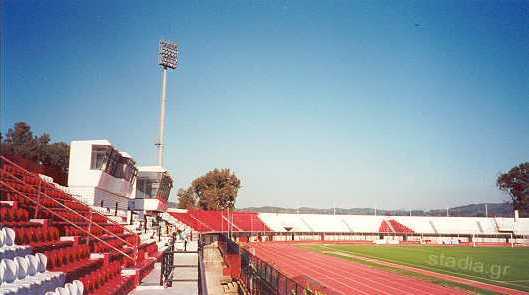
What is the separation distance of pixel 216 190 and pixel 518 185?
3030 inches

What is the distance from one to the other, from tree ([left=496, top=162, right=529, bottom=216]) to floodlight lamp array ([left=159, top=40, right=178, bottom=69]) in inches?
3628

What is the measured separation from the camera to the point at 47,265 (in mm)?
8688

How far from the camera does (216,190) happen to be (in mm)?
86875

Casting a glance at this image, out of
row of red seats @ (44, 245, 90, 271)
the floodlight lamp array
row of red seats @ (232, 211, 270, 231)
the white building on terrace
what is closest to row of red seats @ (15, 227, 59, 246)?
row of red seats @ (44, 245, 90, 271)

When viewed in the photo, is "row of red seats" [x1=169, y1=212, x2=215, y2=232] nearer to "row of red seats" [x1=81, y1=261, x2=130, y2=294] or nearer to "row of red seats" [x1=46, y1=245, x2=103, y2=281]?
"row of red seats" [x1=81, y1=261, x2=130, y2=294]

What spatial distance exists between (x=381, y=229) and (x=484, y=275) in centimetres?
4803

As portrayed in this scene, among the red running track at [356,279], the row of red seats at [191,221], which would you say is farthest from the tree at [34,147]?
the red running track at [356,279]

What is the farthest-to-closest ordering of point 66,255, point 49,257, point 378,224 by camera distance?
point 378,224 → point 66,255 → point 49,257

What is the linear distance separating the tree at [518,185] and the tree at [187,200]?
80014 mm

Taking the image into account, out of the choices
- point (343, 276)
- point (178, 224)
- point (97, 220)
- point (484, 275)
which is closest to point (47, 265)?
point (97, 220)

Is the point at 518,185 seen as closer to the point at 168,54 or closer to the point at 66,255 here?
the point at 168,54

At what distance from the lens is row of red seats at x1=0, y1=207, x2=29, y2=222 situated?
30.6 ft

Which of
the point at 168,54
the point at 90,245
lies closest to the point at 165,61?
the point at 168,54

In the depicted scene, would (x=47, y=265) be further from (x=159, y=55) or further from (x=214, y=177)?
(x=214, y=177)
